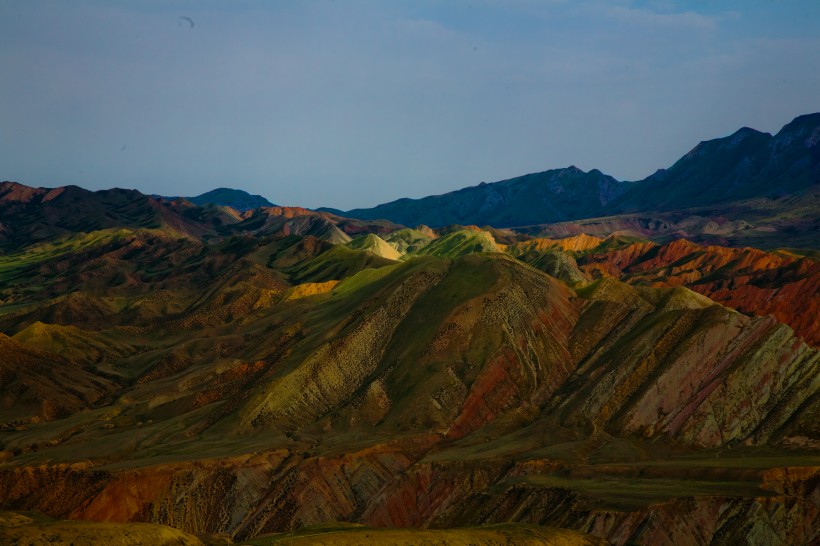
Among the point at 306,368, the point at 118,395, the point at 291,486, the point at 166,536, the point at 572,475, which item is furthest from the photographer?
the point at 118,395

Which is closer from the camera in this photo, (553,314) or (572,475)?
(572,475)

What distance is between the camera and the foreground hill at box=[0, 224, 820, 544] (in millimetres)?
96125

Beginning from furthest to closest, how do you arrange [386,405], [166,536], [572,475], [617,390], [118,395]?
[118,395]
[386,405]
[617,390]
[572,475]
[166,536]

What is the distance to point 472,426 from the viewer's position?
128m

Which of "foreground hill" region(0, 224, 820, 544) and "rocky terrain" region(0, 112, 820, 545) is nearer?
"rocky terrain" region(0, 112, 820, 545)

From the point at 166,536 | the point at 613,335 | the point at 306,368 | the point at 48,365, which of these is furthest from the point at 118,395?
the point at 166,536

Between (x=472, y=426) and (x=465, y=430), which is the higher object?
(x=472, y=426)

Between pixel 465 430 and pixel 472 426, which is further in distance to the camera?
pixel 472 426

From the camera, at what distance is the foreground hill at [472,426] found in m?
96.1

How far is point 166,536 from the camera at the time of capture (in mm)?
71562

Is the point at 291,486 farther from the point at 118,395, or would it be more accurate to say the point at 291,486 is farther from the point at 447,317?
the point at 118,395

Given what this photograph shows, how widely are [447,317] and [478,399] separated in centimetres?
1896

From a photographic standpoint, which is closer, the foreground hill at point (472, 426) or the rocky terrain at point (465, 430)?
the rocky terrain at point (465, 430)

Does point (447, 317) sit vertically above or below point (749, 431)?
above
